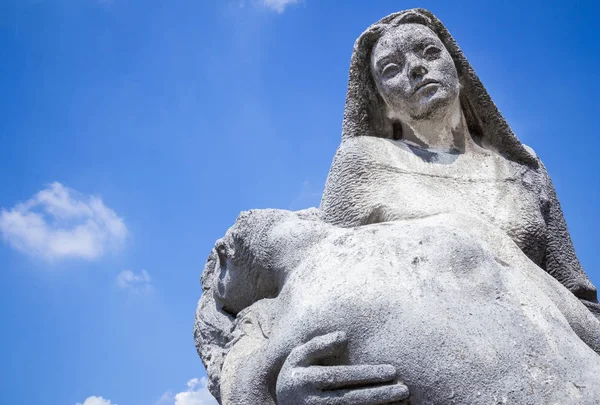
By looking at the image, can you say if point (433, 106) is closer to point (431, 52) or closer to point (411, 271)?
point (431, 52)

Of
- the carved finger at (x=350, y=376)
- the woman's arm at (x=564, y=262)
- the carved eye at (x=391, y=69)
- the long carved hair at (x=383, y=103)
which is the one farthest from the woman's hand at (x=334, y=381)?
the carved eye at (x=391, y=69)

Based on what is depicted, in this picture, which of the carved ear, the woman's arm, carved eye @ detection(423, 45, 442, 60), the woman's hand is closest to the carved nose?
carved eye @ detection(423, 45, 442, 60)

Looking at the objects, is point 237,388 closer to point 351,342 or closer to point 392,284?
point 351,342

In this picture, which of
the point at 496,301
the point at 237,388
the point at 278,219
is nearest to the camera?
the point at 496,301

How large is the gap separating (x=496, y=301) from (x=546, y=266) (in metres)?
1.47

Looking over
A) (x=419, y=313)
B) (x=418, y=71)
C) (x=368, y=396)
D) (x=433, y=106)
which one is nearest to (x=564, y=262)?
(x=433, y=106)

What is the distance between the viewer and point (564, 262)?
4.42 metres

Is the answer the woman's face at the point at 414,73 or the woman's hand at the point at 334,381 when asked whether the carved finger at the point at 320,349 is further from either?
the woman's face at the point at 414,73

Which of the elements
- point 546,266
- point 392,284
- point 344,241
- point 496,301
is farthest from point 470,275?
point 546,266

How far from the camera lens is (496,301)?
3.12 meters

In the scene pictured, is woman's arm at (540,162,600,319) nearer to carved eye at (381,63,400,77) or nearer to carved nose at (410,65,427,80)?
carved nose at (410,65,427,80)

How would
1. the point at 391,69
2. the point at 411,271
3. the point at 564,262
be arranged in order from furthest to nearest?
the point at 391,69 < the point at 564,262 < the point at 411,271

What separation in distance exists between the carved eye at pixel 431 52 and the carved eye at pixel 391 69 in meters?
0.20

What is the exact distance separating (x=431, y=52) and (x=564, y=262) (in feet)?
5.24
